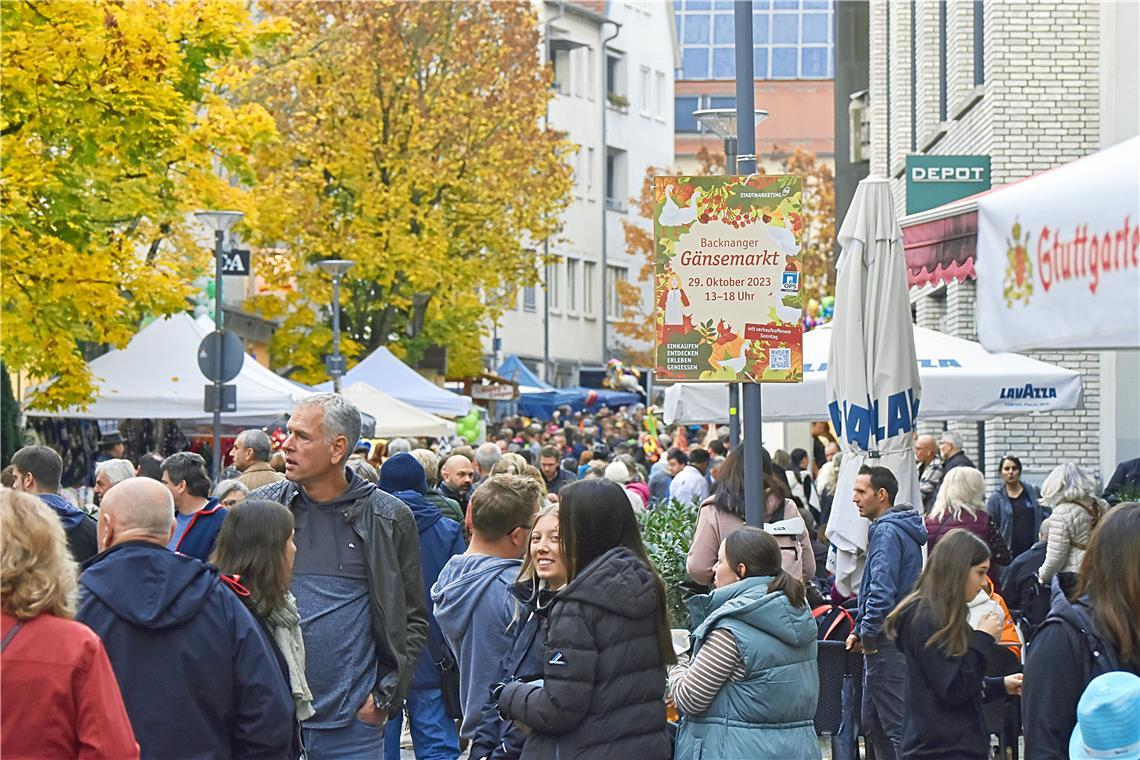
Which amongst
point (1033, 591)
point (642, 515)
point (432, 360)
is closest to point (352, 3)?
point (432, 360)

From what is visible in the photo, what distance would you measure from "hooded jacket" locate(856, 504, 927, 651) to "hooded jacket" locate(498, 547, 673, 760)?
3.92 m

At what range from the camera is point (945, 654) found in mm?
7719

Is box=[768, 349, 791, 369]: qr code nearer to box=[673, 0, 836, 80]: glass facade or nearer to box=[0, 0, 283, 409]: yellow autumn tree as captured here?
box=[0, 0, 283, 409]: yellow autumn tree

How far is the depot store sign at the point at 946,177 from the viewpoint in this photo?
712 inches

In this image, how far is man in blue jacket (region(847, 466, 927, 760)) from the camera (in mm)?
9875

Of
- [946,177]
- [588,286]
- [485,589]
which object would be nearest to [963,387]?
[946,177]

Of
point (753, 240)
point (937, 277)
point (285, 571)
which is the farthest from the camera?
point (937, 277)

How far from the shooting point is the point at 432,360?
44500 millimetres

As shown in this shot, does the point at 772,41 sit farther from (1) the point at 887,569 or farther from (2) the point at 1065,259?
(2) the point at 1065,259

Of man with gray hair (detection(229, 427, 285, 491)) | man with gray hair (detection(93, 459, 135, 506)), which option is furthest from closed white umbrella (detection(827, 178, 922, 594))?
man with gray hair (detection(93, 459, 135, 506))

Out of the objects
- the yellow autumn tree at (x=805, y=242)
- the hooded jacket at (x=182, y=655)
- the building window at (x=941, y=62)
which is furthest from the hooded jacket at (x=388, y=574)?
the yellow autumn tree at (x=805, y=242)

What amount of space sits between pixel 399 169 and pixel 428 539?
1192 inches

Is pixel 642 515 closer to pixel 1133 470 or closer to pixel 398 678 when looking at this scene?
pixel 1133 470

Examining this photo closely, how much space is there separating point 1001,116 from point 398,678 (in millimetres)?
14963
